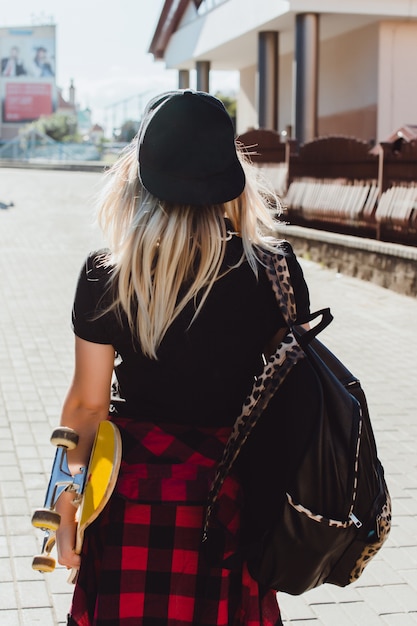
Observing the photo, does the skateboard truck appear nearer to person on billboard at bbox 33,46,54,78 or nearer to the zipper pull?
the zipper pull

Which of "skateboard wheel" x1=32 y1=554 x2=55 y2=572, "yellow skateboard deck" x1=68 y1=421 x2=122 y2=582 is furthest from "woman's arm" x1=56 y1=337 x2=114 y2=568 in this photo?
"yellow skateboard deck" x1=68 y1=421 x2=122 y2=582

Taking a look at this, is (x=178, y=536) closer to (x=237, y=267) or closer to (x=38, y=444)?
(x=237, y=267)

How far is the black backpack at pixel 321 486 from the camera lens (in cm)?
179

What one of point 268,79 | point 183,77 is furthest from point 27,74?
point 268,79

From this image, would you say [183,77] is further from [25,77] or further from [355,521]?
[25,77]

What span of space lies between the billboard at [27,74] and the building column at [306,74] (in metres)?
100

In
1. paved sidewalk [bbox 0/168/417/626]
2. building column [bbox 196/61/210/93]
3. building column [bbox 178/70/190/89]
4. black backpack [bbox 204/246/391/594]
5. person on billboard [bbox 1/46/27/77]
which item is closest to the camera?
black backpack [bbox 204/246/391/594]

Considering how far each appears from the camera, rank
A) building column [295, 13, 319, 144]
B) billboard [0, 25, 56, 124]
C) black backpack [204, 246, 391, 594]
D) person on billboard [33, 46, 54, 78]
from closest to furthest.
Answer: black backpack [204, 246, 391, 594]
building column [295, 13, 319, 144]
person on billboard [33, 46, 54, 78]
billboard [0, 25, 56, 124]

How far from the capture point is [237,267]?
1999 millimetres

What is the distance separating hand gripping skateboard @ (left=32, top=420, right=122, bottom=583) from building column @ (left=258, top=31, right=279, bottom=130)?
81.6 feet

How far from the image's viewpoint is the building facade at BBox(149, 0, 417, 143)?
22797mm

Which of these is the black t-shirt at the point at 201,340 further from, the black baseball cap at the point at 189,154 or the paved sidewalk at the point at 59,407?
the paved sidewalk at the point at 59,407

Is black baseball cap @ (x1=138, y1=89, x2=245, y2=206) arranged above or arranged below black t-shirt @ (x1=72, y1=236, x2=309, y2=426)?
above

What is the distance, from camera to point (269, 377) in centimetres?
187
